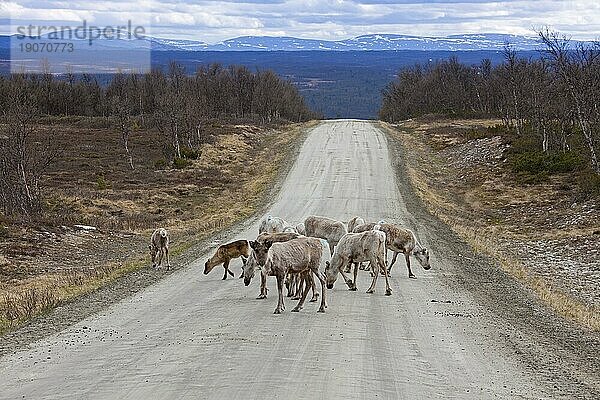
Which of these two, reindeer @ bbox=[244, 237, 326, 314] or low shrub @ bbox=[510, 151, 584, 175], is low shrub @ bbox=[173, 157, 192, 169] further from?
reindeer @ bbox=[244, 237, 326, 314]

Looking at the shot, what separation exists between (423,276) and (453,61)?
135m

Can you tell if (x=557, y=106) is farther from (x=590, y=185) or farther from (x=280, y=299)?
(x=280, y=299)

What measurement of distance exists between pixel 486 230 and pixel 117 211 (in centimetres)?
1881

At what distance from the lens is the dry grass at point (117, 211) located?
2187cm

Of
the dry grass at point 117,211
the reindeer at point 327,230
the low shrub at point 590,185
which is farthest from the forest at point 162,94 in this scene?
the reindeer at point 327,230

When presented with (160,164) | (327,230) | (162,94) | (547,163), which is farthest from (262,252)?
(162,94)

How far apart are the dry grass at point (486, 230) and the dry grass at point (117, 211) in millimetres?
9175

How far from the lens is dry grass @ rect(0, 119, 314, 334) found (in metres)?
21.9

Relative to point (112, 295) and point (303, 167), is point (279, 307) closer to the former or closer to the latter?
point (112, 295)

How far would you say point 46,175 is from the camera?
53.9 metres

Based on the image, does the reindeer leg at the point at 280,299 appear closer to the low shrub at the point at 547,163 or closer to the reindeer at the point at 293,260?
the reindeer at the point at 293,260

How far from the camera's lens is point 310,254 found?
52.4ft

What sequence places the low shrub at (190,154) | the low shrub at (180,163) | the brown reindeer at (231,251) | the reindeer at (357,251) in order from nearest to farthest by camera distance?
the reindeer at (357,251) < the brown reindeer at (231,251) < the low shrub at (180,163) < the low shrub at (190,154)

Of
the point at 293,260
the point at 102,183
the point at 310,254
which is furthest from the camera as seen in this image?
the point at 102,183
